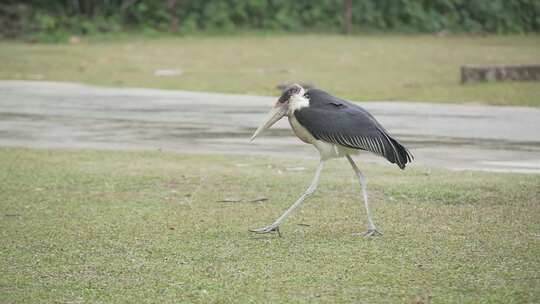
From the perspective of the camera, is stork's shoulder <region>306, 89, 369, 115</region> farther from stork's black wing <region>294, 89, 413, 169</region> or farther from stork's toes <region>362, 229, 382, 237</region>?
stork's toes <region>362, 229, 382, 237</region>

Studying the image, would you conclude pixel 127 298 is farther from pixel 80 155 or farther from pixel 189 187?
pixel 80 155

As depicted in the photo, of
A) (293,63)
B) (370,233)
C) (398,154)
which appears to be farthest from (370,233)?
(293,63)

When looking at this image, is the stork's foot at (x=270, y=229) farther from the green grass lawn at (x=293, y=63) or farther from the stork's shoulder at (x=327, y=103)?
the green grass lawn at (x=293, y=63)

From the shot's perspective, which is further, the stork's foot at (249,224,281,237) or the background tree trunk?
the background tree trunk

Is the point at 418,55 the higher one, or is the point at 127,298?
the point at 127,298

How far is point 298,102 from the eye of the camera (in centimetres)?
672

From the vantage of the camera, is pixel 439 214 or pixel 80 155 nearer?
pixel 439 214

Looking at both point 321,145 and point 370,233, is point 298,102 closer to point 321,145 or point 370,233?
point 321,145

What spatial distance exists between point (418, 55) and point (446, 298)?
17.5 metres

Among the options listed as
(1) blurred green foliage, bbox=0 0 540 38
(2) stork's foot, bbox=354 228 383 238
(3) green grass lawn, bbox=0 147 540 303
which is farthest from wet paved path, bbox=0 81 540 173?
(1) blurred green foliage, bbox=0 0 540 38

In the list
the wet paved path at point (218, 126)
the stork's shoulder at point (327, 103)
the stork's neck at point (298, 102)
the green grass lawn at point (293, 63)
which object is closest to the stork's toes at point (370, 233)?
the stork's shoulder at point (327, 103)

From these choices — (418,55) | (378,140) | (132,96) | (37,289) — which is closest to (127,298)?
(37,289)

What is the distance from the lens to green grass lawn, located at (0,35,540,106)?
16.7 metres

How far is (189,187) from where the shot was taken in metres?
8.66
